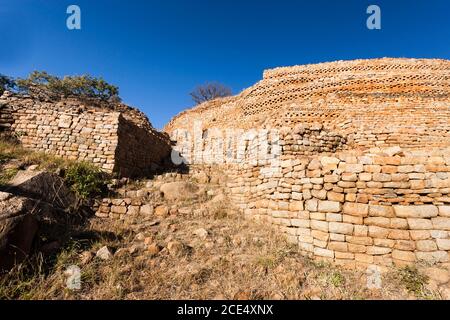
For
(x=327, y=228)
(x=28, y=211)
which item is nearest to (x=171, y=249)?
(x=28, y=211)

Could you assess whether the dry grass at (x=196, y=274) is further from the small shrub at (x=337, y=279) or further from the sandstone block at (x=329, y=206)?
the sandstone block at (x=329, y=206)

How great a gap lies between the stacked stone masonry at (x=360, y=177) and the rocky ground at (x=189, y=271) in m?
0.38

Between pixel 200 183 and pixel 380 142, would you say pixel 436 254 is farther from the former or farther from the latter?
pixel 380 142

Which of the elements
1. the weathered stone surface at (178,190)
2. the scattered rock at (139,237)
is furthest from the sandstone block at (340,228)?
the weathered stone surface at (178,190)

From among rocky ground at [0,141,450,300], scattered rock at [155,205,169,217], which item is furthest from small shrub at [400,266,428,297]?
scattered rock at [155,205,169,217]

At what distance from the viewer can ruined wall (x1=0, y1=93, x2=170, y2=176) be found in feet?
21.1

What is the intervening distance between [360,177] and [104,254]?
439 centimetres

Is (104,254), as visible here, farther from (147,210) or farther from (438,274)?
(438,274)

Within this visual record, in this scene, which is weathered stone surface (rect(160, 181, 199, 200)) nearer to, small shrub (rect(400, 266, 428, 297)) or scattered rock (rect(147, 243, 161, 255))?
scattered rock (rect(147, 243, 161, 255))

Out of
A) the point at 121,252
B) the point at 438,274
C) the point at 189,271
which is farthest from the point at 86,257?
the point at 438,274

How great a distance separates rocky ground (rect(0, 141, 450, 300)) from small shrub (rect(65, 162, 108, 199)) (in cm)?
102

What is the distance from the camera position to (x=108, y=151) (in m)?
6.40

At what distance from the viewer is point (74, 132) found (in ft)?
21.9

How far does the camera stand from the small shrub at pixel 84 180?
5.16m
